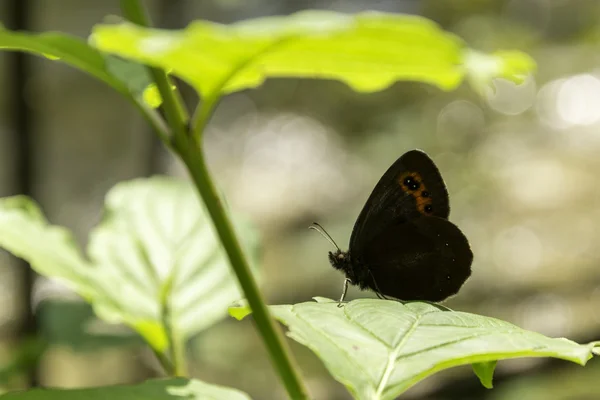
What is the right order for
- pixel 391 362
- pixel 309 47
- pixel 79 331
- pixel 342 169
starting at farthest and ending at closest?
pixel 342 169, pixel 79 331, pixel 391 362, pixel 309 47

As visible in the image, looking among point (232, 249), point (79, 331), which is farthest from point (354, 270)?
point (79, 331)

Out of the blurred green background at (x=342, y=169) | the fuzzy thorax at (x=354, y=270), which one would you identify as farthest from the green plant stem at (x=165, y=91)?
the blurred green background at (x=342, y=169)

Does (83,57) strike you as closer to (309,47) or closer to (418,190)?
(309,47)

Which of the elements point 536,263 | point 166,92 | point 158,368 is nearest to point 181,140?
point 166,92

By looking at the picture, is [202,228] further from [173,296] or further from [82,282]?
[82,282]

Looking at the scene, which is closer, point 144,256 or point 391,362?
point 391,362

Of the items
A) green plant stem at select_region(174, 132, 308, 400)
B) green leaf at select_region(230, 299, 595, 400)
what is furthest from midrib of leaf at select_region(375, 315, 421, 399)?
green plant stem at select_region(174, 132, 308, 400)

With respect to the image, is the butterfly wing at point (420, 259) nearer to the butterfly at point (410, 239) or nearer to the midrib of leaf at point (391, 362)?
the butterfly at point (410, 239)

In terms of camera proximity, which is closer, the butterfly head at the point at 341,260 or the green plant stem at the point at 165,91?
the green plant stem at the point at 165,91
